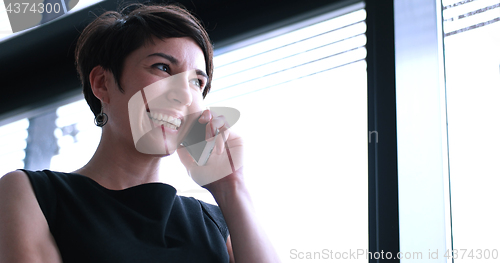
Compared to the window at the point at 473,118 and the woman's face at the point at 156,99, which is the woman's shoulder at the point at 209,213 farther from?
the window at the point at 473,118

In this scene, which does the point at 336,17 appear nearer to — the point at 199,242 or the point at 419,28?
the point at 419,28

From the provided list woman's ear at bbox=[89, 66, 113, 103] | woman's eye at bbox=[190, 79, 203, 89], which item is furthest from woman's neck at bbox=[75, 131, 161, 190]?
woman's eye at bbox=[190, 79, 203, 89]

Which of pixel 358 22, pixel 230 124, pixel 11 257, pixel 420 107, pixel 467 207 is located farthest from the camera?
pixel 358 22

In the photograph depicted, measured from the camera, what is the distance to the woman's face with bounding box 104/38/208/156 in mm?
993

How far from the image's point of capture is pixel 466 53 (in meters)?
1.31

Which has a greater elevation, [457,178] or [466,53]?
[466,53]

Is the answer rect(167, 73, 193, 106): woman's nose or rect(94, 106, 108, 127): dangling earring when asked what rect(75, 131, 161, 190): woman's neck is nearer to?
rect(94, 106, 108, 127): dangling earring

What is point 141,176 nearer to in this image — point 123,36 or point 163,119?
point 163,119

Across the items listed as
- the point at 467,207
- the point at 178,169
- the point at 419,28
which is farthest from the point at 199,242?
the point at 419,28

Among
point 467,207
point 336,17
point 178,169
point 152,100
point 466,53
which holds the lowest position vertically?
point 467,207

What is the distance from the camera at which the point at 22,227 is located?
0.82 metres

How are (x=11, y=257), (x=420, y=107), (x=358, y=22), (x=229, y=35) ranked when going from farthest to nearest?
(x=229, y=35) → (x=358, y=22) → (x=420, y=107) → (x=11, y=257)

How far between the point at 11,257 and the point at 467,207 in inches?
43.9

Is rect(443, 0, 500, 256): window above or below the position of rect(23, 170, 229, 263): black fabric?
above
